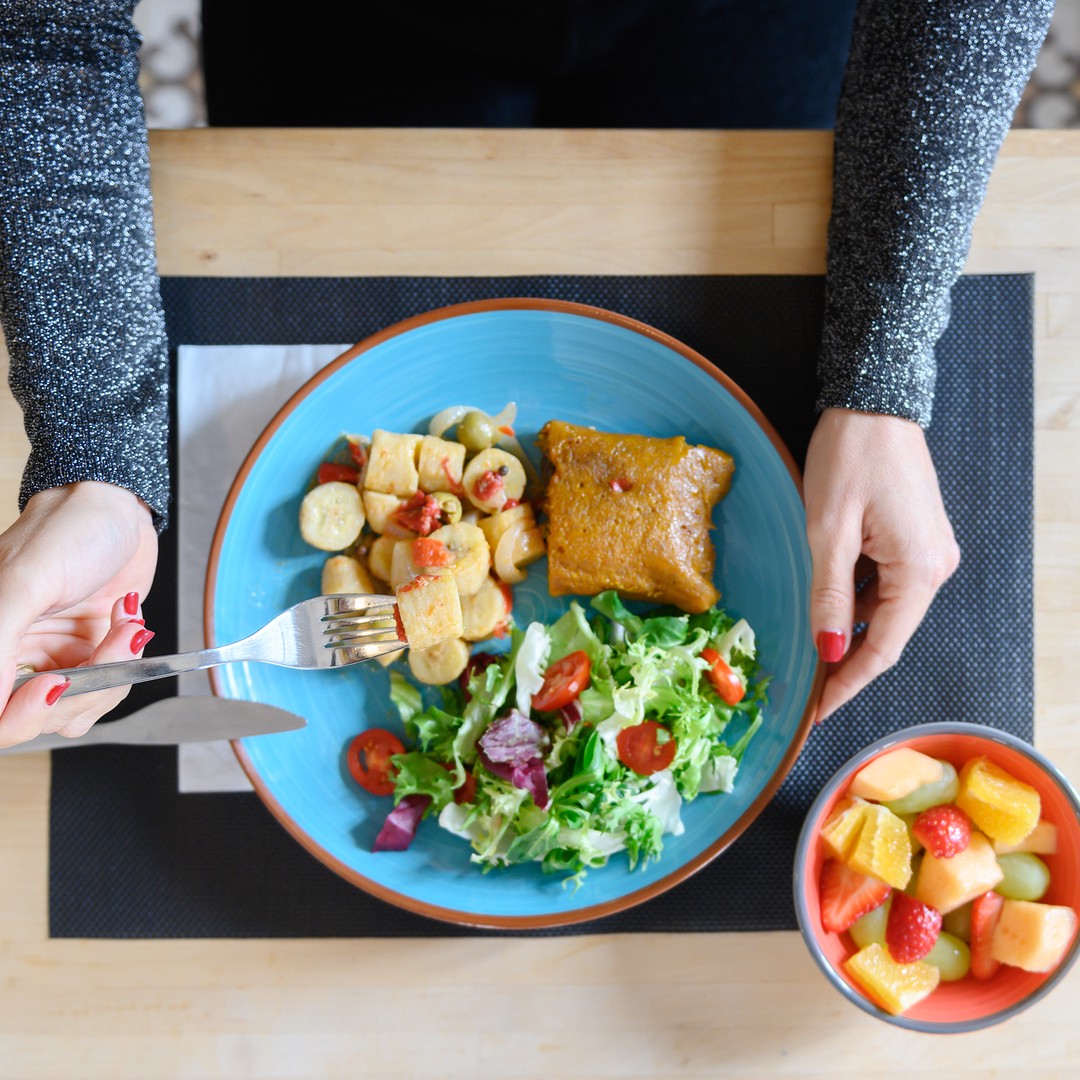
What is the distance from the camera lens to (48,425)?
1347 millimetres

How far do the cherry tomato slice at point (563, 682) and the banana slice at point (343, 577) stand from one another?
0.99 feet

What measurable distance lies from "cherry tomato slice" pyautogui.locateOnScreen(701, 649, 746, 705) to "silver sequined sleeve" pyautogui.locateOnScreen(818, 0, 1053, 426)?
0.42m

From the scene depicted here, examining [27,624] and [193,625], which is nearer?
[27,624]

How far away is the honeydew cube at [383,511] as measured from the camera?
4.89 feet

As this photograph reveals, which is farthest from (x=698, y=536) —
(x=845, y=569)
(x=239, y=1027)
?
(x=239, y=1027)

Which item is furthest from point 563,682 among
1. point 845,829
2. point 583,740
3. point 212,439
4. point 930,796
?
point 212,439

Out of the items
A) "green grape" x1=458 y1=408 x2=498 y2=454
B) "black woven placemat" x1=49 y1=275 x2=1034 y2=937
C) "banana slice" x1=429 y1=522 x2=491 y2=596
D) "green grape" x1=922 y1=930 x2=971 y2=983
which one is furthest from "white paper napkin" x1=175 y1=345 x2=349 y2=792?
"green grape" x1=922 y1=930 x2=971 y2=983

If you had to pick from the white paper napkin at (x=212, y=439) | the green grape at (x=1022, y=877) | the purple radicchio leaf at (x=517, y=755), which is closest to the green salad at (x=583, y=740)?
the purple radicchio leaf at (x=517, y=755)

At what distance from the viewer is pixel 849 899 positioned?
1420mm

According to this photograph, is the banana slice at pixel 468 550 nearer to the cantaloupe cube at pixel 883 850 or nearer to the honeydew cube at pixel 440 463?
the honeydew cube at pixel 440 463

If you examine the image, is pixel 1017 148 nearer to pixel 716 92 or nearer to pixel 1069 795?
pixel 716 92

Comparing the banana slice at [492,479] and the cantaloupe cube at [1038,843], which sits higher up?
the banana slice at [492,479]

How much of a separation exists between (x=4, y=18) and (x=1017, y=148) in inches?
58.4

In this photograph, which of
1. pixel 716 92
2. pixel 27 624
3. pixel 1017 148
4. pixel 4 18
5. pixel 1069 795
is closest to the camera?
pixel 27 624
